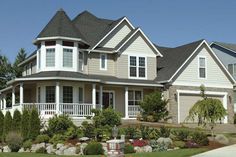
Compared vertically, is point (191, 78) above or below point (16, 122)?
above

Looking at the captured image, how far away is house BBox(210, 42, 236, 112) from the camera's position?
5319 centimetres

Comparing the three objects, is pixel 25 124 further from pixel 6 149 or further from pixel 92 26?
pixel 92 26

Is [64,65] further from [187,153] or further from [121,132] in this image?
[187,153]

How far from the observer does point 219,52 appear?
55562 millimetres

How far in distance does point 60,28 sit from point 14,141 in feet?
38.6

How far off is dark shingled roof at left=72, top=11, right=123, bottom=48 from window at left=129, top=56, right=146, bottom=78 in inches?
136

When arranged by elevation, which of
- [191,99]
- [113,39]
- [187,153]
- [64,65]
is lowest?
[187,153]

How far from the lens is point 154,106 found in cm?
3431

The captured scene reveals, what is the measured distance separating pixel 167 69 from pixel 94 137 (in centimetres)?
1392

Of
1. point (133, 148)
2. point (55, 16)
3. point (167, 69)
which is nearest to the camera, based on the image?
point (133, 148)

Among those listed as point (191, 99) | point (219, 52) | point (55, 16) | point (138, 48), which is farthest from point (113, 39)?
point (219, 52)

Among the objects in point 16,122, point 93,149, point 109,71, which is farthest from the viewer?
point 109,71

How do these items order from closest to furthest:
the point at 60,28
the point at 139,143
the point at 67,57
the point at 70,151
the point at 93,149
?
1. the point at 93,149
2. the point at 70,151
3. the point at 139,143
4. the point at 67,57
5. the point at 60,28

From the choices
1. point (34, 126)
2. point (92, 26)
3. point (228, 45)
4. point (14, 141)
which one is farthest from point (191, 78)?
point (228, 45)
